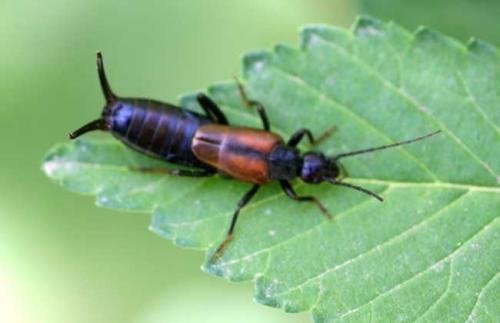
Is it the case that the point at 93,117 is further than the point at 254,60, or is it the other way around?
the point at 93,117

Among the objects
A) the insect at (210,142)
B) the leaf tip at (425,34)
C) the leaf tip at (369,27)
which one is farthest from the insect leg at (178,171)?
the leaf tip at (425,34)

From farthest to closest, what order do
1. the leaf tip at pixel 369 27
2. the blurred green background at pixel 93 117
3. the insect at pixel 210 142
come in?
the blurred green background at pixel 93 117 < the insect at pixel 210 142 < the leaf tip at pixel 369 27

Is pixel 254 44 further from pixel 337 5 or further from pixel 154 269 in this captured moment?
pixel 154 269

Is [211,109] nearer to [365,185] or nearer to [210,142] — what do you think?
[210,142]

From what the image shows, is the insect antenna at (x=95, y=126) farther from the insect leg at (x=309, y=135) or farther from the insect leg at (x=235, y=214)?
the insect leg at (x=309, y=135)

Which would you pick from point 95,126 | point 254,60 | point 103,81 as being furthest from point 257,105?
point 95,126

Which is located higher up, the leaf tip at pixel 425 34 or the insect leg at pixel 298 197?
the leaf tip at pixel 425 34

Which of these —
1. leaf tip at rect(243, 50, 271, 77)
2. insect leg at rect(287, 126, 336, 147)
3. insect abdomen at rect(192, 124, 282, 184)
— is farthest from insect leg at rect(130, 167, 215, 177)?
leaf tip at rect(243, 50, 271, 77)
